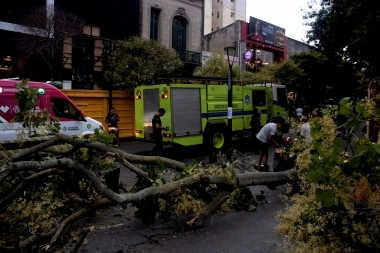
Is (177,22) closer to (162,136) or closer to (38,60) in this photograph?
(38,60)

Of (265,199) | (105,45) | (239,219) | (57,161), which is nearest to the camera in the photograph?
(57,161)

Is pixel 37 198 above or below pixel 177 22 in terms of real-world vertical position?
below

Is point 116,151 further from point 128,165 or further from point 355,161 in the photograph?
point 355,161

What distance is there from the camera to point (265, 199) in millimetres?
6477

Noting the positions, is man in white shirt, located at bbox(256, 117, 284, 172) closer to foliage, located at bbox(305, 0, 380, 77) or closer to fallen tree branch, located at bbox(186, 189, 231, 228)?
fallen tree branch, located at bbox(186, 189, 231, 228)

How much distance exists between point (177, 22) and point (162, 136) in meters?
13.2

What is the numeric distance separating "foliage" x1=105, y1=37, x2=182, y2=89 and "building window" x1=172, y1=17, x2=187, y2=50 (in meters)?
5.05

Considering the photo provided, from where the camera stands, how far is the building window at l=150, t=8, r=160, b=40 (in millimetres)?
20422

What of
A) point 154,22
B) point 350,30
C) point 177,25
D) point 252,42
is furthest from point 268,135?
point 252,42

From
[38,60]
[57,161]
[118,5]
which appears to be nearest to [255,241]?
[57,161]

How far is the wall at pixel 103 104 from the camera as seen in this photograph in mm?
14320

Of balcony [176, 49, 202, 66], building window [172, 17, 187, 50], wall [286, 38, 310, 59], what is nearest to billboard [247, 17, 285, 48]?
wall [286, 38, 310, 59]

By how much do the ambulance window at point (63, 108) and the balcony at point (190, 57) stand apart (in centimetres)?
1258

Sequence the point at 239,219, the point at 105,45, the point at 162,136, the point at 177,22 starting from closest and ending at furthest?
the point at 239,219 < the point at 162,136 < the point at 105,45 < the point at 177,22
